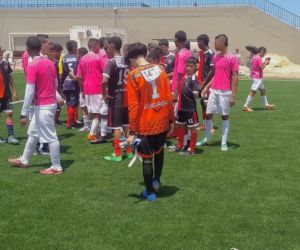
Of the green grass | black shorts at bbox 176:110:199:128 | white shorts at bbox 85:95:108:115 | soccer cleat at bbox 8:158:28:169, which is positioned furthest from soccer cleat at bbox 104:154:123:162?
white shorts at bbox 85:95:108:115

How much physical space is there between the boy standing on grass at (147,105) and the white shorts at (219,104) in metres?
2.90

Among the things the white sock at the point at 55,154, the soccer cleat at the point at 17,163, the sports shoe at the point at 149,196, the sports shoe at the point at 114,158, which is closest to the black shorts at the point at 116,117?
the sports shoe at the point at 114,158

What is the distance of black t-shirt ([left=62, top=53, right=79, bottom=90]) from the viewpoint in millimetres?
11297

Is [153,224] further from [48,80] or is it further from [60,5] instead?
[60,5]

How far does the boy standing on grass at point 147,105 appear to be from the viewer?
5.65 meters

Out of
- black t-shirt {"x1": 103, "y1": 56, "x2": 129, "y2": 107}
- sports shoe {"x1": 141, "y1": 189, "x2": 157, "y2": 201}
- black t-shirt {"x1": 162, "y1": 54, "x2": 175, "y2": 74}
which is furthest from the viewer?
black t-shirt {"x1": 162, "y1": 54, "x2": 175, "y2": 74}

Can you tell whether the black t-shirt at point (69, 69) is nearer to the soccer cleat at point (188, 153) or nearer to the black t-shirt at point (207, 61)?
the black t-shirt at point (207, 61)

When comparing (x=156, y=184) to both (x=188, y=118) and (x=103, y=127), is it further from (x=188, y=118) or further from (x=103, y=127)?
(x=103, y=127)

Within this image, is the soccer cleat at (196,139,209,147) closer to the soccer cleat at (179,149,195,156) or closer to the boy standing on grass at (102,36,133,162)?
the soccer cleat at (179,149,195,156)

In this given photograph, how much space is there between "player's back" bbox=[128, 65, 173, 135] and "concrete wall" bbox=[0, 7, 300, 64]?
4123cm

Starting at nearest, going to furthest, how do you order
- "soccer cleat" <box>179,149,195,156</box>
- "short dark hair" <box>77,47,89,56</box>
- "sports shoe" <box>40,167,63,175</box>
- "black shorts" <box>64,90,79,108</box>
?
"sports shoe" <box>40,167,63,175</box>
"soccer cleat" <box>179,149,195,156</box>
"short dark hair" <box>77,47,89,56</box>
"black shorts" <box>64,90,79,108</box>

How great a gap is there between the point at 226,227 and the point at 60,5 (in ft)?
164

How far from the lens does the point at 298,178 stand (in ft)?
22.5

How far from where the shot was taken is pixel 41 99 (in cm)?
691
